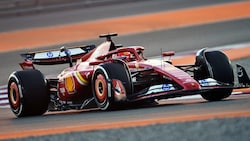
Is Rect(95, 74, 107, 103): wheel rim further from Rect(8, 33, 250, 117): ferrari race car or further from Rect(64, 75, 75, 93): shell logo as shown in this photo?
Rect(64, 75, 75, 93): shell logo

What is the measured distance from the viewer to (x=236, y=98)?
509 inches

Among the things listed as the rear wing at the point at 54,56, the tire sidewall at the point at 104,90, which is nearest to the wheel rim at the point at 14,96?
the rear wing at the point at 54,56

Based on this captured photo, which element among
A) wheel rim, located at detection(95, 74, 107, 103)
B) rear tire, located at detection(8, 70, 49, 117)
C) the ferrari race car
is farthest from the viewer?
rear tire, located at detection(8, 70, 49, 117)

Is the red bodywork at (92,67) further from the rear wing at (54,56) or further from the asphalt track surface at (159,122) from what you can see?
the rear wing at (54,56)

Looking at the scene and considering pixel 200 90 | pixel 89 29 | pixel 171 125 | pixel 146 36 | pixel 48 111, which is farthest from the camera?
pixel 89 29

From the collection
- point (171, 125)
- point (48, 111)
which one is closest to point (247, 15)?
point (48, 111)

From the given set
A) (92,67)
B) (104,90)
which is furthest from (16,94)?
(104,90)

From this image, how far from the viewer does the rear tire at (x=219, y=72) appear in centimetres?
1257

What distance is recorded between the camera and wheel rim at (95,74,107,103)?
475 inches

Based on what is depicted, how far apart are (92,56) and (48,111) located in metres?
1.16

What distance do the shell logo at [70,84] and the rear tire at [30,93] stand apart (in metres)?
0.32

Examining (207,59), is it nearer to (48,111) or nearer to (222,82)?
(222,82)

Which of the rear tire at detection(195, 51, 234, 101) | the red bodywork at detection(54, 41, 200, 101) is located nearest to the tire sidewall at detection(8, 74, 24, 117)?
the red bodywork at detection(54, 41, 200, 101)

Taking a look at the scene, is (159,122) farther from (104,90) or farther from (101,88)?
(101,88)
